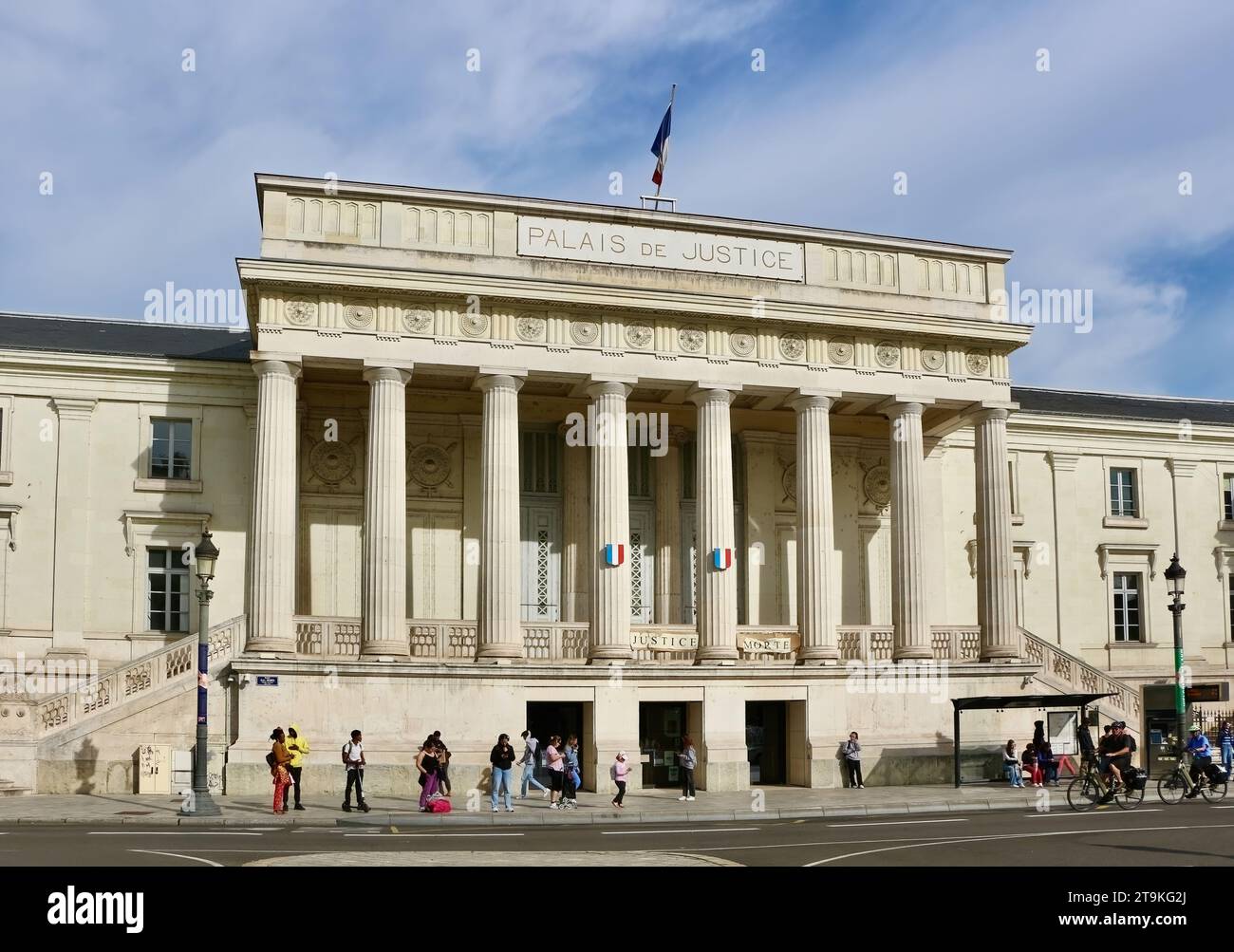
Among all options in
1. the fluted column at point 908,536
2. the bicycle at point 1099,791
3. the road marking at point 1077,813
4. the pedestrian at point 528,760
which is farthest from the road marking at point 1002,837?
the fluted column at point 908,536

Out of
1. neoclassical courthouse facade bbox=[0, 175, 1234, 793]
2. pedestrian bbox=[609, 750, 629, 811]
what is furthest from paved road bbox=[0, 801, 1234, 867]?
neoclassical courthouse facade bbox=[0, 175, 1234, 793]

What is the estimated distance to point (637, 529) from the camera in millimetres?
37125

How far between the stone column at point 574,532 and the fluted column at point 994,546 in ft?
33.5

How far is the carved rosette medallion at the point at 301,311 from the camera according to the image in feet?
102

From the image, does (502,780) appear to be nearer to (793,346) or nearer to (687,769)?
(687,769)

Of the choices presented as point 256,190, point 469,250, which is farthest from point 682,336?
point 256,190

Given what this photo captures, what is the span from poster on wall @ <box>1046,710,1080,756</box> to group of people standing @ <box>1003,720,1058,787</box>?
29cm

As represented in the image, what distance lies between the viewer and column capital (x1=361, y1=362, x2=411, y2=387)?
103 ft

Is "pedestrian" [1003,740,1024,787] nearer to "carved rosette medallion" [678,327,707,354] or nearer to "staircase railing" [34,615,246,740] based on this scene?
"carved rosette medallion" [678,327,707,354]

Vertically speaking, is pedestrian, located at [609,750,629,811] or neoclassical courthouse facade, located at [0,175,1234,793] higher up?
neoclassical courthouse facade, located at [0,175,1234,793]

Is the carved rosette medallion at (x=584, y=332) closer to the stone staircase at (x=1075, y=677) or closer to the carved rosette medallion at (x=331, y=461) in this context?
the carved rosette medallion at (x=331, y=461)

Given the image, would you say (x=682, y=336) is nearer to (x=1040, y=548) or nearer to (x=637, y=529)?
(x=637, y=529)
